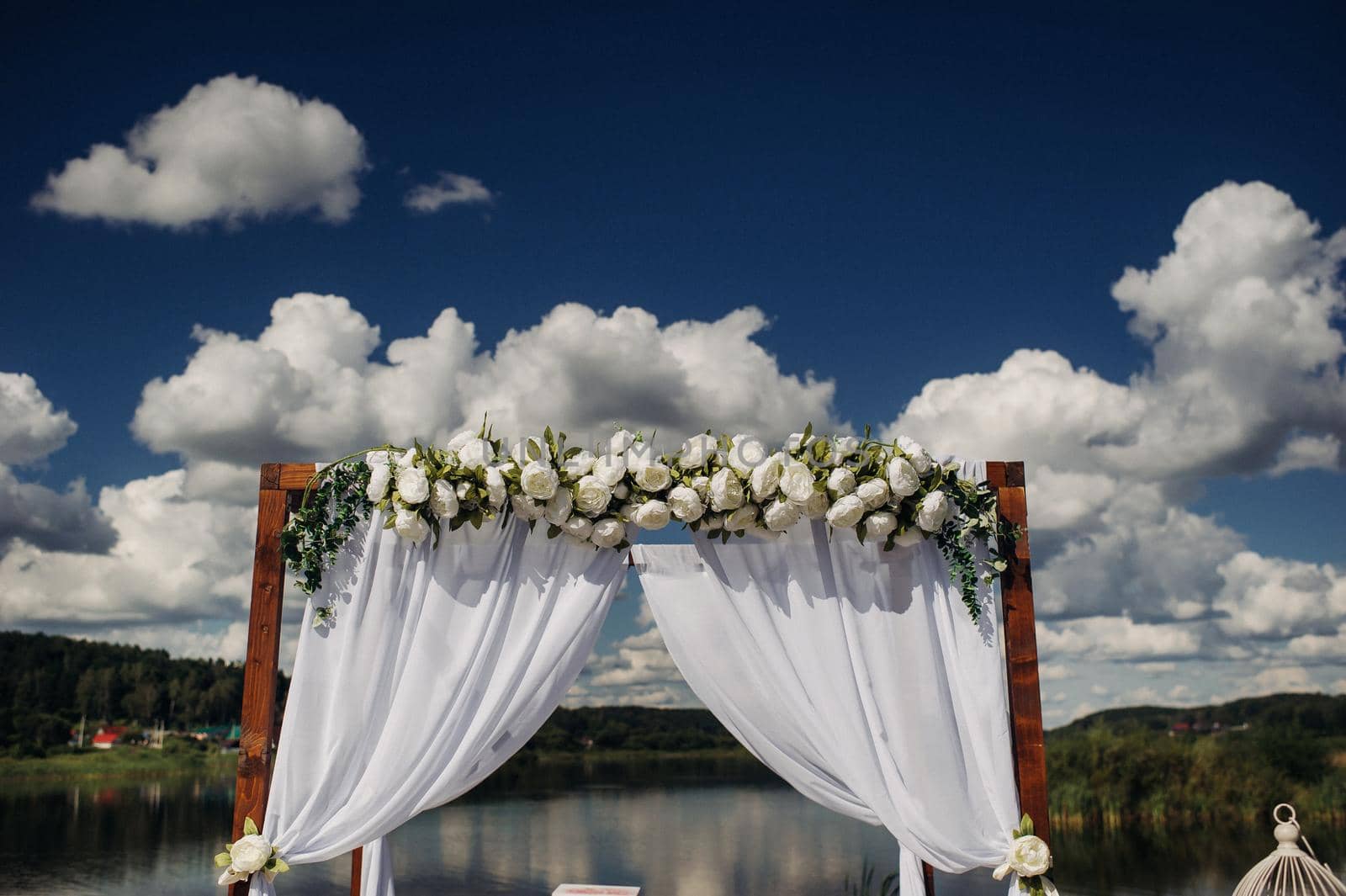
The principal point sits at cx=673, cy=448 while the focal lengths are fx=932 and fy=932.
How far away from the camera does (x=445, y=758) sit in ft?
10.8

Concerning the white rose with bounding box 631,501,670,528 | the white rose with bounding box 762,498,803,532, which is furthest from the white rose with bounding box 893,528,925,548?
the white rose with bounding box 631,501,670,528

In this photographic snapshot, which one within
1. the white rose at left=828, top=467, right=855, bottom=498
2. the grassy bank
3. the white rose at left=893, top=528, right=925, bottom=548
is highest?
the white rose at left=828, top=467, right=855, bottom=498

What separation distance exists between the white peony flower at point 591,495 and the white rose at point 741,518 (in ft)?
1.47

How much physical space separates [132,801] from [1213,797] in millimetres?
22562

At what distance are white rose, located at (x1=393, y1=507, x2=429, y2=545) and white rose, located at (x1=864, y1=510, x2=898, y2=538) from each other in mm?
1608

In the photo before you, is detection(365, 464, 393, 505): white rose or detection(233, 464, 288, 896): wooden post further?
detection(365, 464, 393, 505): white rose

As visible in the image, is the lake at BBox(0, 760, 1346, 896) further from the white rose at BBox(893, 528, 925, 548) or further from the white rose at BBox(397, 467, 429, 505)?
the white rose at BBox(397, 467, 429, 505)

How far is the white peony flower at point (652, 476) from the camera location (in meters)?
3.38

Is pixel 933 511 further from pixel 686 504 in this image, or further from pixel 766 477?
pixel 686 504

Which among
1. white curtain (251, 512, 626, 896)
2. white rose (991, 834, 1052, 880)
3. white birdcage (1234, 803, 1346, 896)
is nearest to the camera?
white birdcage (1234, 803, 1346, 896)

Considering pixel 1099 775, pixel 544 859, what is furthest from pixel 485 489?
pixel 544 859

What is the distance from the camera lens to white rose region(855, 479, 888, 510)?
333cm

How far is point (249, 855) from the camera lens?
3162 millimetres

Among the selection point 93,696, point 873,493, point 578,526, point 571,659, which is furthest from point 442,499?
point 93,696
